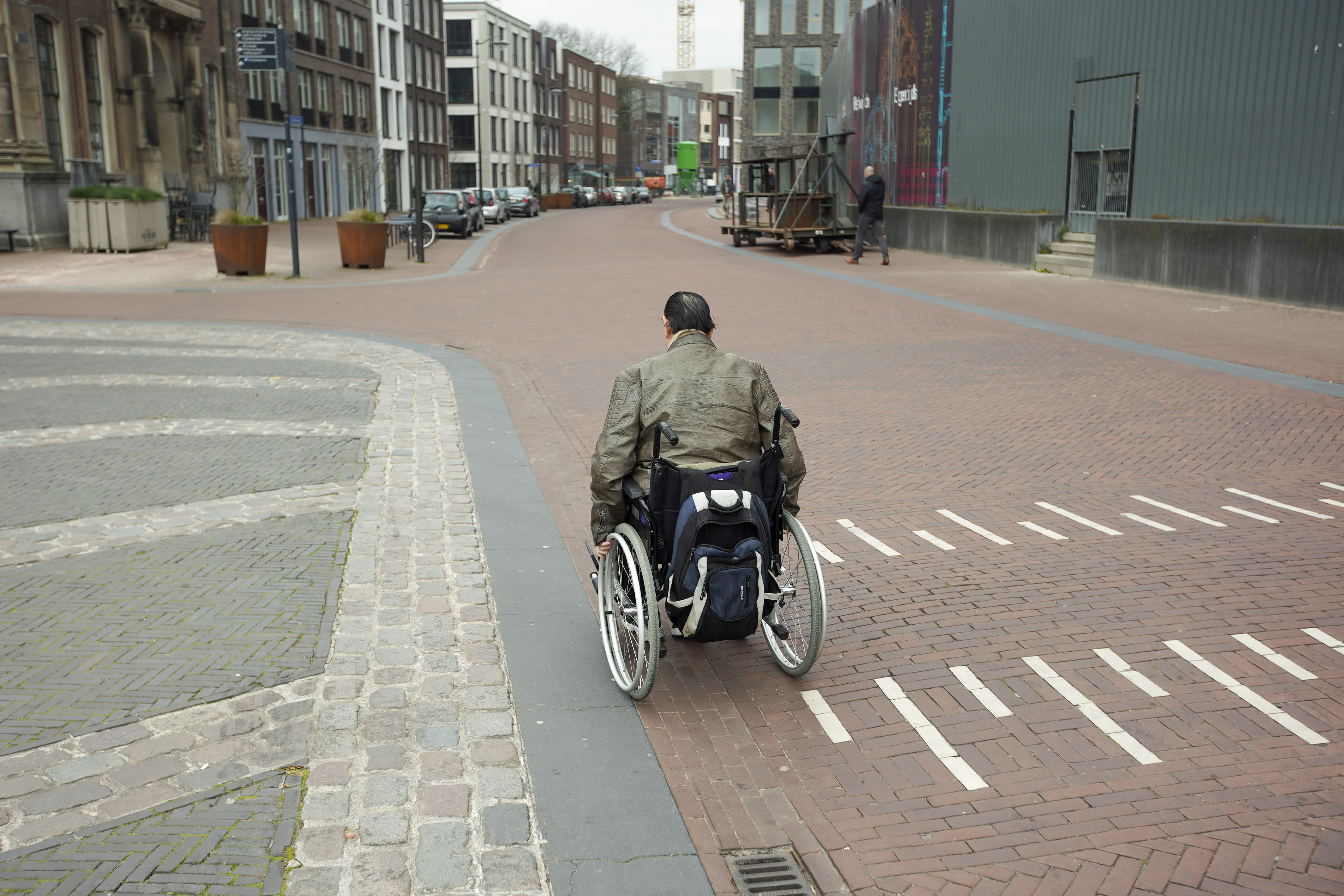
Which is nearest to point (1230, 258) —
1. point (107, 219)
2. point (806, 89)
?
point (107, 219)

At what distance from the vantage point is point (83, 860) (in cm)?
314

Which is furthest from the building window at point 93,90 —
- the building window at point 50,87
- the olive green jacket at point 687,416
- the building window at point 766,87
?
the building window at point 766,87

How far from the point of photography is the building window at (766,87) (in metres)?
66.8

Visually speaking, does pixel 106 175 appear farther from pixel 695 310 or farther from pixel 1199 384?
pixel 695 310

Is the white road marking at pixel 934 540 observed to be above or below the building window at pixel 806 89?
below

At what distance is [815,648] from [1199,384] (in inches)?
301

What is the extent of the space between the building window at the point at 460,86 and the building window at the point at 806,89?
26.0 meters

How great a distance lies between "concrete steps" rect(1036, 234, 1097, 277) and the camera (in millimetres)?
21562

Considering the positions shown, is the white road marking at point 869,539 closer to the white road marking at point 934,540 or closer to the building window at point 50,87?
the white road marking at point 934,540

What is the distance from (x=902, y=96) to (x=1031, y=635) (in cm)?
2780

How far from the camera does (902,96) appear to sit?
30.5m

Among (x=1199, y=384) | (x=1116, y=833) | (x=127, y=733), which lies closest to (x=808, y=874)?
(x=1116, y=833)

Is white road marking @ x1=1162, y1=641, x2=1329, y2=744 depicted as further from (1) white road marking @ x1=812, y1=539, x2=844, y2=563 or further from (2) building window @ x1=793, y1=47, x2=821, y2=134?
(2) building window @ x1=793, y1=47, x2=821, y2=134

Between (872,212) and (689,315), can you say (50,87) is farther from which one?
(689,315)
